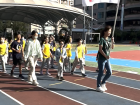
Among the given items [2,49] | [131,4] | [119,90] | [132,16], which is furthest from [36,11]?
[131,4]

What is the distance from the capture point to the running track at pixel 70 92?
518 cm

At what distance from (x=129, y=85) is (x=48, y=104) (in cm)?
350

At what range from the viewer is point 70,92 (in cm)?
604

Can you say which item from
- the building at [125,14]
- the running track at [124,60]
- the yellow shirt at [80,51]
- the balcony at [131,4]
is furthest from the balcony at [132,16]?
the yellow shirt at [80,51]

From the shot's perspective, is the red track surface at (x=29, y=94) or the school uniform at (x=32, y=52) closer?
the red track surface at (x=29, y=94)

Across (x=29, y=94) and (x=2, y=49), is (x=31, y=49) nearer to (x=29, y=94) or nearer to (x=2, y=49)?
(x=29, y=94)

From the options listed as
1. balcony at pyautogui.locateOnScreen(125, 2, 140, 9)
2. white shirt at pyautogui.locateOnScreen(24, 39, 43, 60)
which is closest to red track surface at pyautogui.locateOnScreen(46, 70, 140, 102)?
white shirt at pyautogui.locateOnScreen(24, 39, 43, 60)

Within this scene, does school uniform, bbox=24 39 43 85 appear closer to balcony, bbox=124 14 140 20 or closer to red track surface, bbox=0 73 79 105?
red track surface, bbox=0 73 79 105

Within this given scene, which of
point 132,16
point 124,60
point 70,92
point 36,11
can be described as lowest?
point 70,92

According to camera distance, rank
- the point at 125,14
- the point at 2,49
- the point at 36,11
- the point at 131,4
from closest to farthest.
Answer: the point at 2,49, the point at 36,11, the point at 131,4, the point at 125,14

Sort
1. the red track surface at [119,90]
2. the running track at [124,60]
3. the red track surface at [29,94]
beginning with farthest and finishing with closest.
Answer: the running track at [124,60]
the red track surface at [119,90]
the red track surface at [29,94]

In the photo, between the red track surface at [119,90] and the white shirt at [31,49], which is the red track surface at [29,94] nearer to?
the white shirt at [31,49]

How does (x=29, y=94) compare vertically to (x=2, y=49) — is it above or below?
below

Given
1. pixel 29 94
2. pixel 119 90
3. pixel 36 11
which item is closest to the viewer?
pixel 29 94
